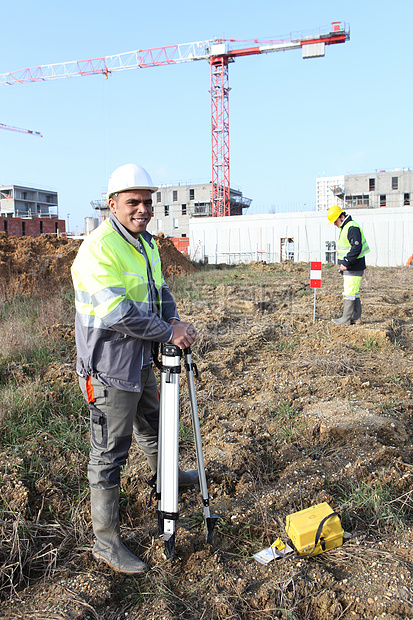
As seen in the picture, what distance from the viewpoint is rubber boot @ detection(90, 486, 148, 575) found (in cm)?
245

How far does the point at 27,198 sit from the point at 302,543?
88.0 meters

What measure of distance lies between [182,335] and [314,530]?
51.0 inches

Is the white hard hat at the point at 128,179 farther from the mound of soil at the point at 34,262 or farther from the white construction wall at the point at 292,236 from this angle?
the white construction wall at the point at 292,236

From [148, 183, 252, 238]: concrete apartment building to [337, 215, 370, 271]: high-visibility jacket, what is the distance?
61.3 m

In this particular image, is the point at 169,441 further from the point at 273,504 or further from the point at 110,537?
the point at 273,504

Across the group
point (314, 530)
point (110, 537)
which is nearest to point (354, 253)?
point (314, 530)

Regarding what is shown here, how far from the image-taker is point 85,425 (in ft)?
13.3

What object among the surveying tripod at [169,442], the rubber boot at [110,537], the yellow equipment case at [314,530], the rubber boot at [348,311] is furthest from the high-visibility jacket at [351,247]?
the rubber boot at [110,537]

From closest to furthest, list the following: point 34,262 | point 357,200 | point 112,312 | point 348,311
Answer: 1. point 112,312
2. point 348,311
3. point 34,262
4. point 357,200

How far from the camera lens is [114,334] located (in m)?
2.42

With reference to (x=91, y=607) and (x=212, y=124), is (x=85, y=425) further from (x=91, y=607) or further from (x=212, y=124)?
(x=212, y=124)

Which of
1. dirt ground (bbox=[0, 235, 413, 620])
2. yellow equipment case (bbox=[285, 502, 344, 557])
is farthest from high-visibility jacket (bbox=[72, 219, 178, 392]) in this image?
yellow equipment case (bbox=[285, 502, 344, 557])

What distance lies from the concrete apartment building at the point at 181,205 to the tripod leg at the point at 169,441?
66590 millimetres

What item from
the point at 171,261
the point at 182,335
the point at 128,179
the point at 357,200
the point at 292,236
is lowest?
the point at 182,335
